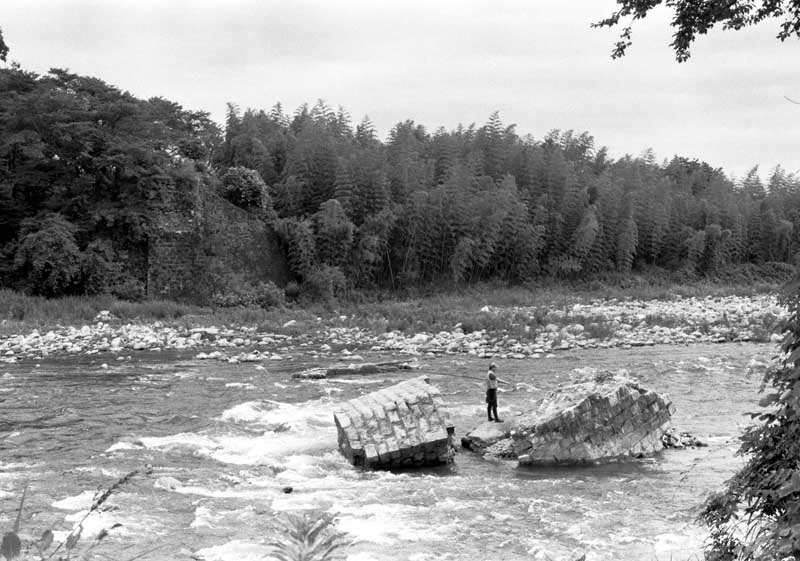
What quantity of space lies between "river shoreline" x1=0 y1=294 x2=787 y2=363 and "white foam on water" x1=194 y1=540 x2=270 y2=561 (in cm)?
1322

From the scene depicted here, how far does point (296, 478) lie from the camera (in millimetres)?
10273

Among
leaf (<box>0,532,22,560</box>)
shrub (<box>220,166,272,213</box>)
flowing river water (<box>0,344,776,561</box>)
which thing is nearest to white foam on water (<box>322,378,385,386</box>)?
flowing river water (<box>0,344,776,561</box>)

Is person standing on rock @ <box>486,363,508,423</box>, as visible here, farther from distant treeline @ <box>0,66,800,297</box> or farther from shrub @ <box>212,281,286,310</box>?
distant treeline @ <box>0,66,800,297</box>

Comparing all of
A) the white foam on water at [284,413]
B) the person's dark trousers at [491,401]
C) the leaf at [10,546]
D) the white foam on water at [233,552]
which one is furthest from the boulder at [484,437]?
the leaf at [10,546]

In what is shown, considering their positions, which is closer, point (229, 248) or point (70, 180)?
point (70, 180)

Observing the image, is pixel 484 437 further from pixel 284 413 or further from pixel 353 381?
pixel 353 381

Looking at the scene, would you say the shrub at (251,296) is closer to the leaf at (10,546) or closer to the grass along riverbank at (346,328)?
the grass along riverbank at (346,328)

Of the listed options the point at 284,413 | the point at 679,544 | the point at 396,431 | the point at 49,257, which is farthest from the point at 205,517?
the point at 49,257

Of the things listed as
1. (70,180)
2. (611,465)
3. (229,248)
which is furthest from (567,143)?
(611,465)

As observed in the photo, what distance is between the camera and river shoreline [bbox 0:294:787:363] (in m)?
22.3

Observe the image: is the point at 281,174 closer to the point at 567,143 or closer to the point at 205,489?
the point at 567,143

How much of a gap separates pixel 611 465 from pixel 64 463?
7669 mm

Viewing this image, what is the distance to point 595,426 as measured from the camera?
1149cm

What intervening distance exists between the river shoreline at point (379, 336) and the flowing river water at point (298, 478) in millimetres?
4541
